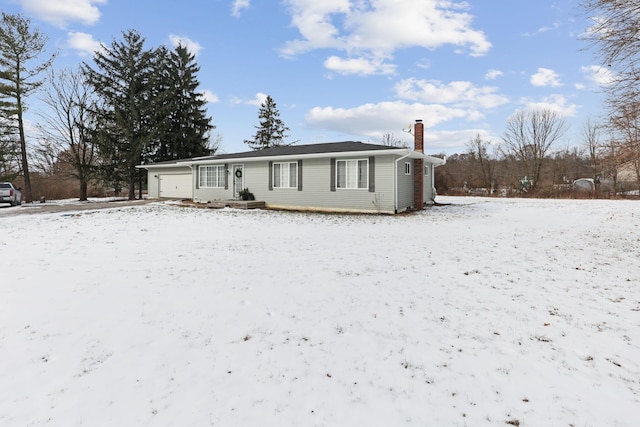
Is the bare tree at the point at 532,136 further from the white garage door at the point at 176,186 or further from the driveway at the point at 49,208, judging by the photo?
the driveway at the point at 49,208

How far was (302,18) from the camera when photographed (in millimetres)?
13164

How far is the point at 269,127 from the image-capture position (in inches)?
1556

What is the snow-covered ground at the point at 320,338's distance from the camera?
2285mm

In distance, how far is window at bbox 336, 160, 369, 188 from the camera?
14.0 m

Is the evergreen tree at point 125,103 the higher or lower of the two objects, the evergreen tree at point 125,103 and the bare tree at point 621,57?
the higher

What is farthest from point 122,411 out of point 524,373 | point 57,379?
point 524,373

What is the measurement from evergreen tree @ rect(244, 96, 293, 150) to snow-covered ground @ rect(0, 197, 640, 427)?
34308 mm

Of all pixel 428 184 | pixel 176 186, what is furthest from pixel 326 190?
pixel 176 186

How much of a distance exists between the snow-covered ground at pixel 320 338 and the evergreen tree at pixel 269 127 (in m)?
34.3

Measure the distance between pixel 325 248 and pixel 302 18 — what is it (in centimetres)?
1071

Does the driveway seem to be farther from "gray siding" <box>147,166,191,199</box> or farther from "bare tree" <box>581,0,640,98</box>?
"bare tree" <box>581,0,640,98</box>

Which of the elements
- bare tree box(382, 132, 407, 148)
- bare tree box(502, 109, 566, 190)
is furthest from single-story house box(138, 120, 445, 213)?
bare tree box(382, 132, 407, 148)

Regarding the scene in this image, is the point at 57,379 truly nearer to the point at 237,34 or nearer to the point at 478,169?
the point at 237,34

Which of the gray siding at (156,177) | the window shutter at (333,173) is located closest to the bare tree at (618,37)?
the window shutter at (333,173)
